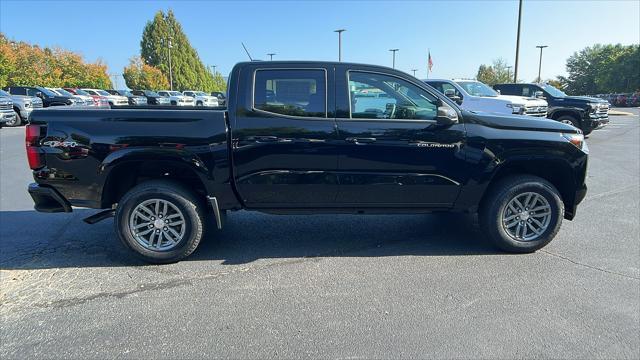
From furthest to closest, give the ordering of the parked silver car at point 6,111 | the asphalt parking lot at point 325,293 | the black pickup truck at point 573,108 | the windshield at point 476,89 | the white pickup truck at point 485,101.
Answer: the parked silver car at point 6,111 < the black pickup truck at point 573,108 < the windshield at point 476,89 < the white pickup truck at point 485,101 < the asphalt parking lot at point 325,293

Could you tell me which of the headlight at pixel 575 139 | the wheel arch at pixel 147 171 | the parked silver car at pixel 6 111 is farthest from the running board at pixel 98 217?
the parked silver car at pixel 6 111

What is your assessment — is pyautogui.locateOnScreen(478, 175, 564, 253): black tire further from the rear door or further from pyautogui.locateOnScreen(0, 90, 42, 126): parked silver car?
pyautogui.locateOnScreen(0, 90, 42, 126): parked silver car

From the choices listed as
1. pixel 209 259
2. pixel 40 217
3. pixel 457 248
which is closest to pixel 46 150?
pixel 209 259

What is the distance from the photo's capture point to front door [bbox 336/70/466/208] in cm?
397

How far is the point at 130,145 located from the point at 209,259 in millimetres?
1359

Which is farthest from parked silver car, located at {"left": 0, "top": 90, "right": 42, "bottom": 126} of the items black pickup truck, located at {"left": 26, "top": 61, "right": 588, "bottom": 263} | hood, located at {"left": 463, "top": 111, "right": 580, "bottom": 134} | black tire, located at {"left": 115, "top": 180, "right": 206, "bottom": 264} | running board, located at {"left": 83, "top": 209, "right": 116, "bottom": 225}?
hood, located at {"left": 463, "top": 111, "right": 580, "bottom": 134}

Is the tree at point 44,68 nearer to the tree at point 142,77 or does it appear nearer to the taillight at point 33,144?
the tree at point 142,77

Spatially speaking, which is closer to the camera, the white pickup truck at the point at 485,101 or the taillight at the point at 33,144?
the taillight at the point at 33,144

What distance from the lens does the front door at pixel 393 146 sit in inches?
156

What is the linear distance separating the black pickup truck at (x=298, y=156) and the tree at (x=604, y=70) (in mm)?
79016

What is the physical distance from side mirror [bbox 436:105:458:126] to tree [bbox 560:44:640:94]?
260 feet

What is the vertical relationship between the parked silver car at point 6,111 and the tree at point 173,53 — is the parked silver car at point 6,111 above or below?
A: below

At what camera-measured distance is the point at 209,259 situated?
420cm

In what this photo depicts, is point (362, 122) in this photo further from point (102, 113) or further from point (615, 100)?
point (615, 100)
